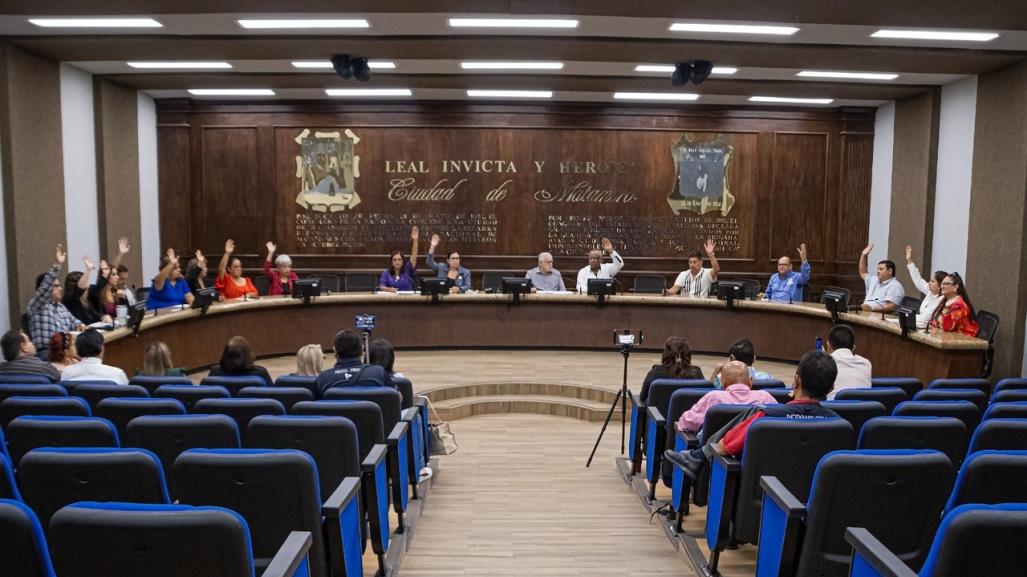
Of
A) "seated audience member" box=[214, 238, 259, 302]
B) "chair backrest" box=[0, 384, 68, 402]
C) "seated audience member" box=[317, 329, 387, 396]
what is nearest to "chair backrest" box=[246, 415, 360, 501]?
"seated audience member" box=[317, 329, 387, 396]

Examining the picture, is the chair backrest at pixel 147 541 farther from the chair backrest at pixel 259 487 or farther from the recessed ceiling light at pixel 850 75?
the recessed ceiling light at pixel 850 75

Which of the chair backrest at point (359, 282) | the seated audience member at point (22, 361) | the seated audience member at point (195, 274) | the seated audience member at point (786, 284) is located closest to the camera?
the seated audience member at point (22, 361)

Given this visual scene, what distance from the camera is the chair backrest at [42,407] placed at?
3.54 m

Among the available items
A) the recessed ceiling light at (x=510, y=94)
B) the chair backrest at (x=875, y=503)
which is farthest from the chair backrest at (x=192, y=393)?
the recessed ceiling light at (x=510, y=94)

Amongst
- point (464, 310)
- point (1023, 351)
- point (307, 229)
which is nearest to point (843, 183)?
point (1023, 351)

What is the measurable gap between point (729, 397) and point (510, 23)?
4344 millimetres

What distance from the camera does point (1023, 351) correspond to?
25.8 feet

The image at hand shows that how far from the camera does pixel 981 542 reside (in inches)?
72.1

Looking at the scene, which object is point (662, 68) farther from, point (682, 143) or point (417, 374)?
point (417, 374)

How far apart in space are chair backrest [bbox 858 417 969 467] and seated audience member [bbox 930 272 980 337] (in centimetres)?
443

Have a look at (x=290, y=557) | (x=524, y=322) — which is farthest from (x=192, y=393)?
(x=524, y=322)

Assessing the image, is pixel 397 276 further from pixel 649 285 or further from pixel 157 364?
pixel 157 364

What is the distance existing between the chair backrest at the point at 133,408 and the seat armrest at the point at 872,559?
9.45 feet

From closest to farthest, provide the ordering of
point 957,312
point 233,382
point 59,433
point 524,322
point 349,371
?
point 59,433, point 233,382, point 349,371, point 957,312, point 524,322
